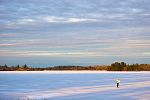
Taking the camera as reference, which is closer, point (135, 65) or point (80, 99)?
point (80, 99)

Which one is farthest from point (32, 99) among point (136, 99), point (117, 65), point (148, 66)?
point (148, 66)

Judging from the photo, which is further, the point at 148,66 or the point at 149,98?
the point at 148,66

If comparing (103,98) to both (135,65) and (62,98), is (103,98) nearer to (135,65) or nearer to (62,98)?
(62,98)

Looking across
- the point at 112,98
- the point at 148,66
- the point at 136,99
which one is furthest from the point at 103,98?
the point at 148,66

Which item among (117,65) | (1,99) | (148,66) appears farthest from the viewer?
(148,66)

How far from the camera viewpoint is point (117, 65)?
123 metres

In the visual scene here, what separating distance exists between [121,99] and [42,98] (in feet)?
13.3

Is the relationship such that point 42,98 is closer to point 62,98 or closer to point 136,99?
point 62,98

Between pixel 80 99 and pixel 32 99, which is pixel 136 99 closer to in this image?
pixel 80 99

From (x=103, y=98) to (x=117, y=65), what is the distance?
10696 centimetres

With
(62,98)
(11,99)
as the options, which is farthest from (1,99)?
(62,98)

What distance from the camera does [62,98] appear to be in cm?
1700

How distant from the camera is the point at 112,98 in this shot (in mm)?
17234

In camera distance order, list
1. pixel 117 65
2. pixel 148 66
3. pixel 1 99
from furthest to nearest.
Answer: pixel 148 66 → pixel 117 65 → pixel 1 99
